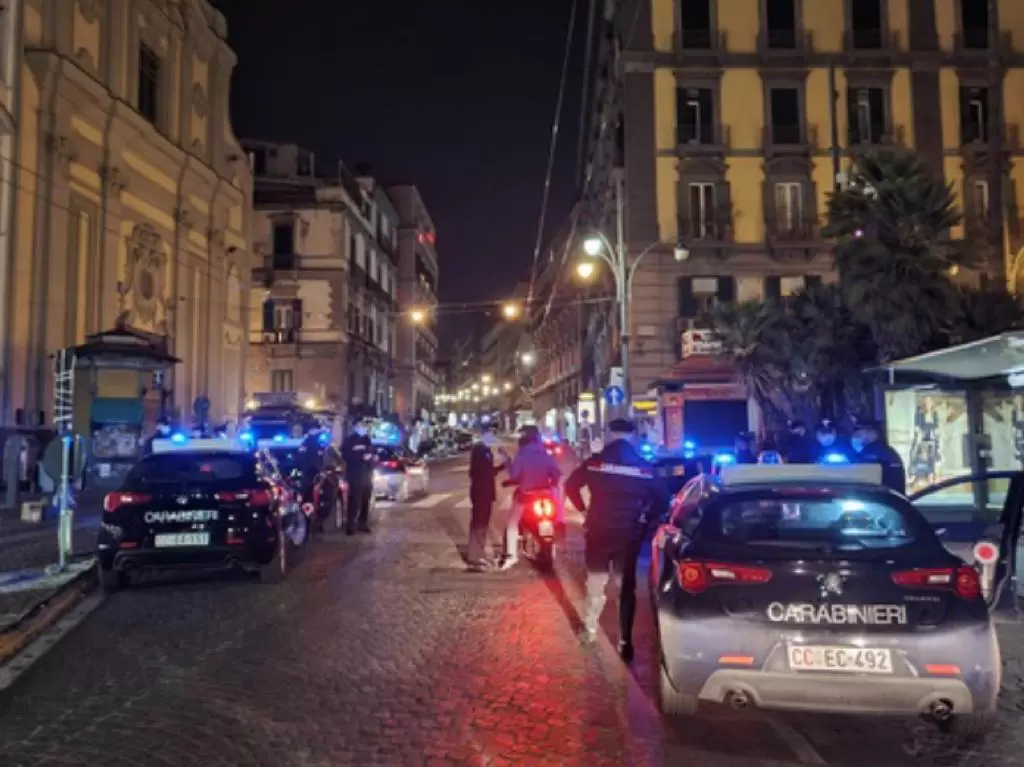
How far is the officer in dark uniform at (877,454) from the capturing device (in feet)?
34.1

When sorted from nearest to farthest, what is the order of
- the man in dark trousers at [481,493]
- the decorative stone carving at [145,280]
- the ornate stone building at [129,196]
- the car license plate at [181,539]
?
the car license plate at [181,539] < the man in dark trousers at [481,493] < the ornate stone building at [129,196] < the decorative stone carving at [145,280]

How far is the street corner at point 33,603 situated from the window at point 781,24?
103 feet

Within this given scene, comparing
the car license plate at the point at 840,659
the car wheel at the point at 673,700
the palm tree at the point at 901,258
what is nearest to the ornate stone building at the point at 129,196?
the palm tree at the point at 901,258

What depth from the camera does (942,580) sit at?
476 centimetres

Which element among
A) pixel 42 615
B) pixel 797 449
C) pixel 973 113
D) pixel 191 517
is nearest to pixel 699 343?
pixel 973 113

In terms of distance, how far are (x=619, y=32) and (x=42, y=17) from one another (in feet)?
69.3

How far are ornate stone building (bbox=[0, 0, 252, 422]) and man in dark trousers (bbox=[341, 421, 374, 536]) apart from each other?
38.8 feet

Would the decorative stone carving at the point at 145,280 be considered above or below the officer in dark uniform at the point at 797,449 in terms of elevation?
above

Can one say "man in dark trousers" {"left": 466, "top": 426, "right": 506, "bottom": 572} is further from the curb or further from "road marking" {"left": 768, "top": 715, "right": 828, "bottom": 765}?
"road marking" {"left": 768, "top": 715, "right": 828, "bottom": 765}

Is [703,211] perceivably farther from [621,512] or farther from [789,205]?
[621,512]

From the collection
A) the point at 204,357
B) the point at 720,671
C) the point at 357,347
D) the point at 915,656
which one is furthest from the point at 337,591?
the point at 357,347

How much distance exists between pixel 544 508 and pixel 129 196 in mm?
22508

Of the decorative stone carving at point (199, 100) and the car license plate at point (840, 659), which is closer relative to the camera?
the car license plate at point (840, 659)

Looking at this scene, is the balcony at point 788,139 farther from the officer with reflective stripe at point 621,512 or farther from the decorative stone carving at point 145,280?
the officer with reflective stripe at point 621,512
